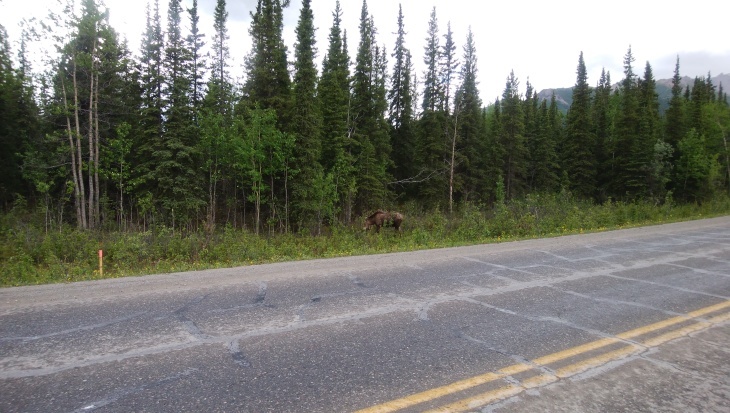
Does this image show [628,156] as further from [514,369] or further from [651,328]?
[514,369]

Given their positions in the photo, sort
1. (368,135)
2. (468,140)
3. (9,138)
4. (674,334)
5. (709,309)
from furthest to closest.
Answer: (468,140) < (9,138) < (368,135) < (709,309) < (674,334)

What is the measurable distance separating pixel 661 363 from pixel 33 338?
6664 mm

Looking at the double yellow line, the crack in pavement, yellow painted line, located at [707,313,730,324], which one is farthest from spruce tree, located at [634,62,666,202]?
the crack in pavement

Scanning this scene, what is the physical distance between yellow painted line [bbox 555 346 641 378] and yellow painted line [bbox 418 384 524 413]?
0.61 m

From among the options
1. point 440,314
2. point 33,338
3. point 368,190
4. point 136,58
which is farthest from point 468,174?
point 33,338

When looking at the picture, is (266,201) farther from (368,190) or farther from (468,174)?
(468,174)

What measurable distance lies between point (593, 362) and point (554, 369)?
503 mm

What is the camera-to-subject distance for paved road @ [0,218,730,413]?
120 inches

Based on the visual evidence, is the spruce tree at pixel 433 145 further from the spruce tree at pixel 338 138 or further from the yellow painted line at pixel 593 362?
the yellow painted line at pixel 593 362

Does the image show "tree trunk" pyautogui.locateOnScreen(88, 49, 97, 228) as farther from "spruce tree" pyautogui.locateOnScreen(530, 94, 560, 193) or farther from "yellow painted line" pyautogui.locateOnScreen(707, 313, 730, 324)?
"spruce tree" pyautogui.locateOnScreen(530, 94, 560, 193)

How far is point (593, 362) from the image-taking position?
3725 millimetres

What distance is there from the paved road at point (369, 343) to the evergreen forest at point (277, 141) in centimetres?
764

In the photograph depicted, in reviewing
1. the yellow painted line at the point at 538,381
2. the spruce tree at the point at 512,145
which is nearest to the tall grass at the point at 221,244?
the yellow painted line at the point at 538,381

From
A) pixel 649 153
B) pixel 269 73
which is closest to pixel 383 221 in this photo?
pixel 269 73
